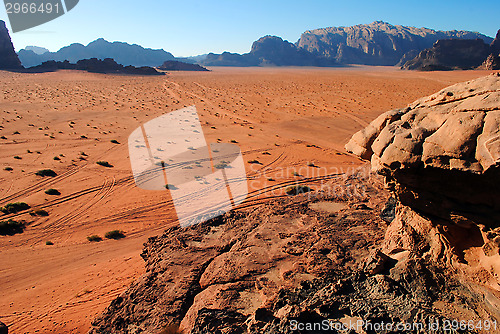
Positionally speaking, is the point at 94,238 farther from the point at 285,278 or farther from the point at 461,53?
the point at 461,53

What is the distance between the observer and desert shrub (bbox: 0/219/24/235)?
1347 cm

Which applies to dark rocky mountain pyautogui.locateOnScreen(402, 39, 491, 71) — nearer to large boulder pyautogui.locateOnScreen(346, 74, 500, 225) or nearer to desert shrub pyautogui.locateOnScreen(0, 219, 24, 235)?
large boulder pyautogui.locateOnScreen(346, 74, 500, 225)

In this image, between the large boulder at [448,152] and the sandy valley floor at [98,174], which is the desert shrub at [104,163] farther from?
the large boulder at [448,152]

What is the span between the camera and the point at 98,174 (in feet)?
66.4

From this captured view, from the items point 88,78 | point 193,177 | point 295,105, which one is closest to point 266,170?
point 193,177

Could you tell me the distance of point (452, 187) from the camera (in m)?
5.16

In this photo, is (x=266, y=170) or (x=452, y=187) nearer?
(x=452, y=187)

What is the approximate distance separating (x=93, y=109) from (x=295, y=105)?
101 feet

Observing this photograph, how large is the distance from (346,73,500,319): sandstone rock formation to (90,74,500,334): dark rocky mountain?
2cm

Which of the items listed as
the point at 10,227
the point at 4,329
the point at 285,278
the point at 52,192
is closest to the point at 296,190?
the point at 285,278

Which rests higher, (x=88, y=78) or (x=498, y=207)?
(x=88, y=78)

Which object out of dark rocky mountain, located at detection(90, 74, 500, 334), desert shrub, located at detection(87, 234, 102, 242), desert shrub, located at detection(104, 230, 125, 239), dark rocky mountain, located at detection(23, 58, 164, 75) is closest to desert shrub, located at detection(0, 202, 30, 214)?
desert shrub, located at detection(87, 234, 102, 242)

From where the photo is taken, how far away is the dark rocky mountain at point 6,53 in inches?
3962

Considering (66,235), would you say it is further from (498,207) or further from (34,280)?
(498,207)
